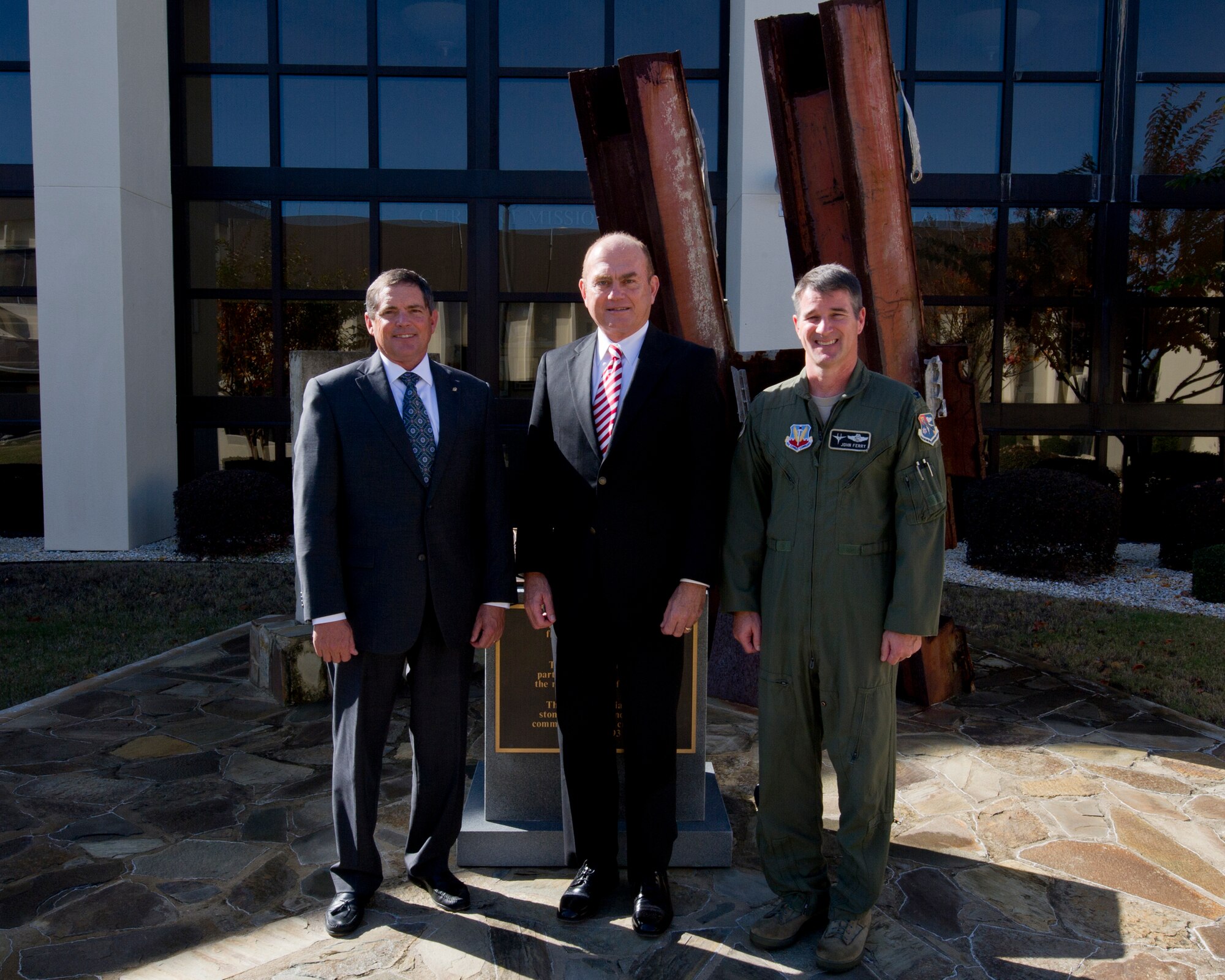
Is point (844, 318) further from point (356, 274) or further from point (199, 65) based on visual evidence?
point (199, 65)

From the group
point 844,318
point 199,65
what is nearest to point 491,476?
point 844,318

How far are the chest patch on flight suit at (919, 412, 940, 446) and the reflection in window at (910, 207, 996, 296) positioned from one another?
7318 millimetres

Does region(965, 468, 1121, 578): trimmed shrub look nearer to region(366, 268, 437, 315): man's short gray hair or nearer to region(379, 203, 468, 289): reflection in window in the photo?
region(379, 203, 468, 289): reflection in window

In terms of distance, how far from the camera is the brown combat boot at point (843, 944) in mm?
2600

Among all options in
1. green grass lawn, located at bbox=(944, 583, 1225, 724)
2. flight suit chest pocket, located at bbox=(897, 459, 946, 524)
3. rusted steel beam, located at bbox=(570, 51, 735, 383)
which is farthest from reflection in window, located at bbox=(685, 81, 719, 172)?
flight suit chest pocket, located at bbox=(897, 459, 946, 524)

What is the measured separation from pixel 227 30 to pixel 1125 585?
1018cm

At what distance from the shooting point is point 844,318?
2.63 metres

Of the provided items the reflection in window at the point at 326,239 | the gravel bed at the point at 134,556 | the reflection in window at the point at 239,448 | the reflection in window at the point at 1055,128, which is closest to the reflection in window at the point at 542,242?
the reflection in window at the point at 326,239

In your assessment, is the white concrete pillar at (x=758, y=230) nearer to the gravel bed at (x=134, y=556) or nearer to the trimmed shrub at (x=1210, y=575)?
the trimmed shrub at (x=1210, y=575)

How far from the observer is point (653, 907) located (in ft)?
9.22

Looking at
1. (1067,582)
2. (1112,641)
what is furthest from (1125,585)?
(1112,641)

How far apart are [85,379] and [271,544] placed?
227 centimetres

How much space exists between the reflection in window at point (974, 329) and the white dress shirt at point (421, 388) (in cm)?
755

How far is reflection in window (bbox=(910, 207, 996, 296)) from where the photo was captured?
31.0 ft
